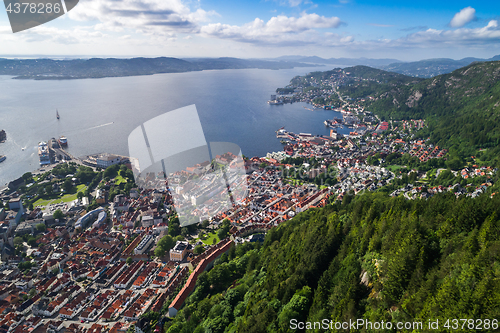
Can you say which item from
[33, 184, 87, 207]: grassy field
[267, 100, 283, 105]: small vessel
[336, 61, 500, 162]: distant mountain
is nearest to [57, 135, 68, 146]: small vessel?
[33, 184, 87, 207]: grassy field

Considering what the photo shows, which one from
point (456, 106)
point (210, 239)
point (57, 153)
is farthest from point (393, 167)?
point (57, 153)

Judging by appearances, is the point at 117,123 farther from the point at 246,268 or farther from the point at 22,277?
the point at 246,268

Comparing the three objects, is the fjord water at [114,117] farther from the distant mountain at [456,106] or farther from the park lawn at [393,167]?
the distant mountain at [456,106]

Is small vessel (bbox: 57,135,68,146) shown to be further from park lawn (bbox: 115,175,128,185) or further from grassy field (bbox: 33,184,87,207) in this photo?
grassy field (bbox: 33,184,87,207)

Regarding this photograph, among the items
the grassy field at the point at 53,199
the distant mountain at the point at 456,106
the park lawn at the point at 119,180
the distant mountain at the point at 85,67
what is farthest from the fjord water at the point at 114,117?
the distant mountain at the point at 85,67

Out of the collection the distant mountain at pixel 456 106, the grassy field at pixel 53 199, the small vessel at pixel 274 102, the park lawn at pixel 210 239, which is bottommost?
the grassy field at pixel 53 199

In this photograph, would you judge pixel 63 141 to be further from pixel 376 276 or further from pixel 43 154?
pixel 376 276
